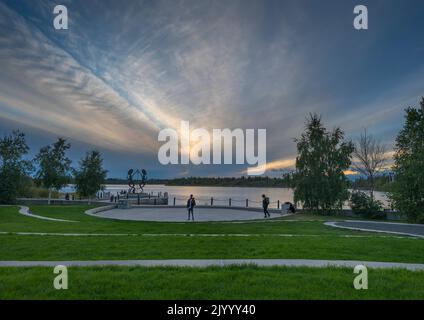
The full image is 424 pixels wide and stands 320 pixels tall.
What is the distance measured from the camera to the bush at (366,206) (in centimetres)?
2377

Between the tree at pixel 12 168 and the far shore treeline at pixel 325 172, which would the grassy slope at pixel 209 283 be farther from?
the tree at pixel 12 168

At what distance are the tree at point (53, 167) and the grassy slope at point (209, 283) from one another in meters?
28.6

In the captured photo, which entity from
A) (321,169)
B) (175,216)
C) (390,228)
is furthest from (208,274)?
(321,169)

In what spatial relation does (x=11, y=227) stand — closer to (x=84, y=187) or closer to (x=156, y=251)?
(x=156, y=251)

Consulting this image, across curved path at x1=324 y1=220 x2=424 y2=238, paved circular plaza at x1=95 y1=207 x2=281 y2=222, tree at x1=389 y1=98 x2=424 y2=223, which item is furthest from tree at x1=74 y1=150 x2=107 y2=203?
tree at x1=389 y1=98 x2=424 y2=223

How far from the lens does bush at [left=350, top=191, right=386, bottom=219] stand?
78.0ft

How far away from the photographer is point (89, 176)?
108 feet

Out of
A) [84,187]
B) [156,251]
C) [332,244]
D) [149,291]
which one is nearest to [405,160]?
[332,244]

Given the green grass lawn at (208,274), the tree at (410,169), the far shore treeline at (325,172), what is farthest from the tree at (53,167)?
the tree at (410,169)

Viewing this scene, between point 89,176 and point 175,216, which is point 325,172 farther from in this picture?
point 89,176

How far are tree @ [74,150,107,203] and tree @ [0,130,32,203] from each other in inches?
214

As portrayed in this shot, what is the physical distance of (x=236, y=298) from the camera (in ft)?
15.9

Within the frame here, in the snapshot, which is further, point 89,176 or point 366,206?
point 89,176

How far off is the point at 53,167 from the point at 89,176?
4006mm
